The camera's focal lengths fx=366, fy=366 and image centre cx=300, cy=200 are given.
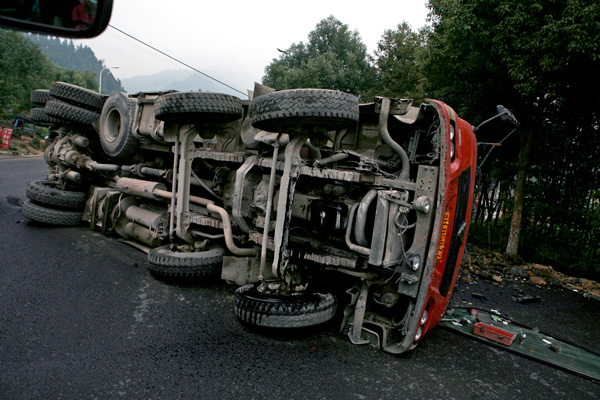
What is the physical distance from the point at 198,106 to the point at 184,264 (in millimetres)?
1634

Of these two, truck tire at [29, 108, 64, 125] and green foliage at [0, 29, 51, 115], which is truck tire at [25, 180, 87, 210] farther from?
green foliage at [0, 29, 51, 115]

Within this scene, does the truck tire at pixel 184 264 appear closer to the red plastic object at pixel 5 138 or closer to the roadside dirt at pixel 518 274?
the roadside dirt at pixel 518 274

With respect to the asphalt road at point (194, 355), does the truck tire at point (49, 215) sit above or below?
above

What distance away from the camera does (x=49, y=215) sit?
18.8ft

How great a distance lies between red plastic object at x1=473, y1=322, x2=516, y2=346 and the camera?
3.27 m

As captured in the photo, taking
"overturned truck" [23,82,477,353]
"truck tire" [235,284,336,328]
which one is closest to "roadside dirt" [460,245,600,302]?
"overturned truck" [23,82,477,353]

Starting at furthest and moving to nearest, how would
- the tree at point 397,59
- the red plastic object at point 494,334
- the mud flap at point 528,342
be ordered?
the tree at point 397,59
the red plastic object at point 494,334
the mud flap at point 528,342

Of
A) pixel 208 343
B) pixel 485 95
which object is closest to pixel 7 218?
pixel 208 343

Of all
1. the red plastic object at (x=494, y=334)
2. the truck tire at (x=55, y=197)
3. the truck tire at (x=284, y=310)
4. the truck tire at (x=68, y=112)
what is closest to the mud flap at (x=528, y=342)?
the red plastic object at (x=494, y=334)

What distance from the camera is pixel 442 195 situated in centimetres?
279

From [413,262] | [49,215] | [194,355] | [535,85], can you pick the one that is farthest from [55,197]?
[535,85]

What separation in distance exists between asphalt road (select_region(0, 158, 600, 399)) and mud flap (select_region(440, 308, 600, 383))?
0.12 meters

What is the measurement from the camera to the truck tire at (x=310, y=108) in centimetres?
275

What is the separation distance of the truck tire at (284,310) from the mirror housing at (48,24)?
2213 mm
